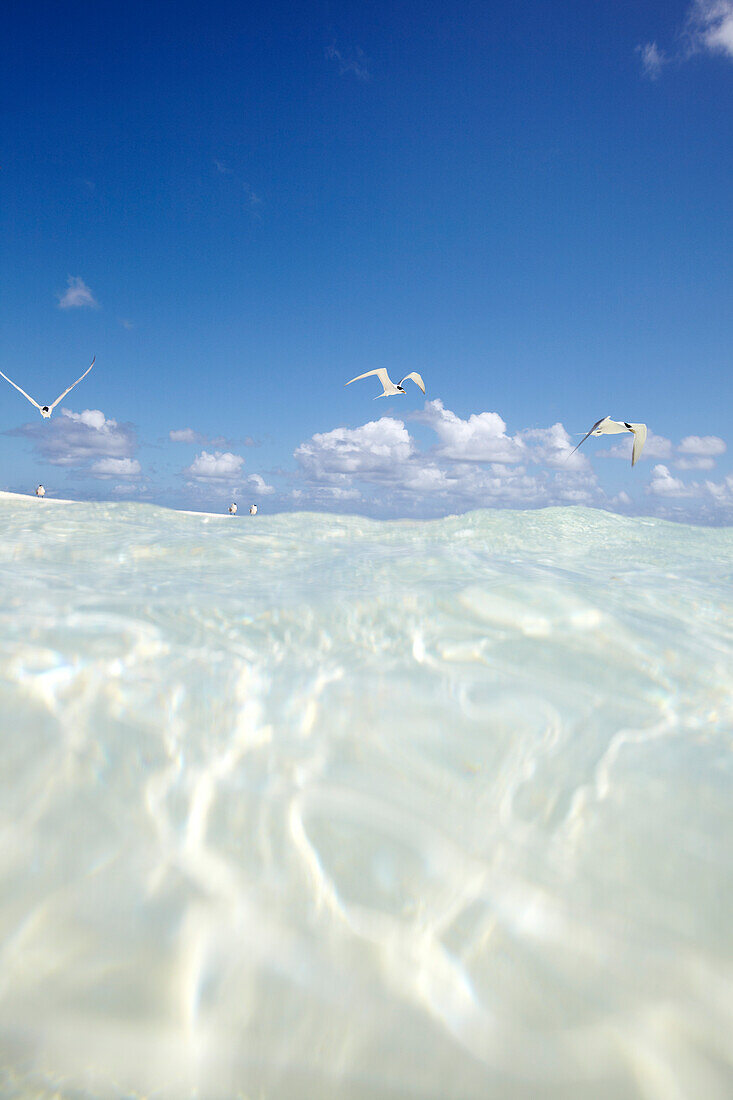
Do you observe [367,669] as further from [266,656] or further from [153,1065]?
→ [153,1065]

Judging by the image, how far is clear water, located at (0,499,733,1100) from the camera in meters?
1.39

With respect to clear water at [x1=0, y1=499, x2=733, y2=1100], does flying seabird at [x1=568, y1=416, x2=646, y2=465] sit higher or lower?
higher

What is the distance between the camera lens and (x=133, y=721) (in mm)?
2512

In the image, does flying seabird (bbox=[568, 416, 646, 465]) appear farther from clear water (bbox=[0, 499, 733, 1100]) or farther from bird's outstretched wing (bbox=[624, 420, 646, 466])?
clear water (bbox=[0, 499, 733, 1100])

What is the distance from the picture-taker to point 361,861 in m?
1.88

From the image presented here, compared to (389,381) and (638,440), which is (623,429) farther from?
(389,381)

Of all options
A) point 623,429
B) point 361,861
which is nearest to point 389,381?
point 623,429

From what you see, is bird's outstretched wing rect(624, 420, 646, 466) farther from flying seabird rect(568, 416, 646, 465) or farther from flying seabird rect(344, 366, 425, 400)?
flying seabird rect(344, 366, 425, 400)

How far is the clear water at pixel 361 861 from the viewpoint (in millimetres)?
1388

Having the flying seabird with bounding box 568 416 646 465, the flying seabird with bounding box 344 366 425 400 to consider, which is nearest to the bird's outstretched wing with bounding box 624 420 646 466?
the flying seabird with bounding box 568 416 646 465

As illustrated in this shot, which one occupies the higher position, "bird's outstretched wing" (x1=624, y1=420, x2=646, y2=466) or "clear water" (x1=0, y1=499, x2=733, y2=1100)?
"bird's outstretched wing" (x1=624, y1=420, x2=646, y2=466)

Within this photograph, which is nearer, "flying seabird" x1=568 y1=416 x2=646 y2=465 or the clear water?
the clear water

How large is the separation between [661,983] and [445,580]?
141 inches

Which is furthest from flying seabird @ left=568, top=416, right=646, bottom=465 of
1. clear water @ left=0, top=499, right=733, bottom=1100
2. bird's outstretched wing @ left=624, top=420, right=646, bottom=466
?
clear water @ left=0, top=499, right=733, bottom=1100
